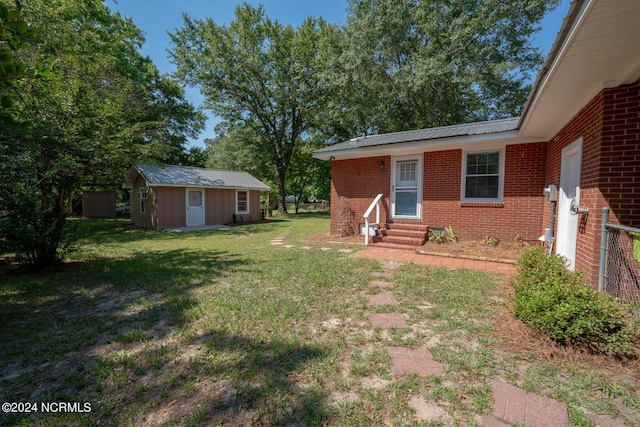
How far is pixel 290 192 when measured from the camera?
3447 centimetres

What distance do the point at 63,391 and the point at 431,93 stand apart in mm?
19540

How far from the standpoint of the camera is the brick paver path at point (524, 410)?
5.67ft

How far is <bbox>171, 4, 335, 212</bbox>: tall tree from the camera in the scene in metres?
20.1

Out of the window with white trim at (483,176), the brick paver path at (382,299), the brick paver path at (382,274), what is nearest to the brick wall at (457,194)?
the window with white trim at (483,176)

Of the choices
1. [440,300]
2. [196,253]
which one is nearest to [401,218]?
[440,300]

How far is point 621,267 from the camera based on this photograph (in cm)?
310

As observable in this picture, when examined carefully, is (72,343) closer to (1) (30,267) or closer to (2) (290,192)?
(1) (30,267)

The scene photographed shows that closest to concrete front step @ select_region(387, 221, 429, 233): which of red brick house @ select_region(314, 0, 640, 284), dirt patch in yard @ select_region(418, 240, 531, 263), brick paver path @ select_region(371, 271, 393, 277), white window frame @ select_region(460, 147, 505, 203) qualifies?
red brick house @ select_region(314, 0, 640, 284)

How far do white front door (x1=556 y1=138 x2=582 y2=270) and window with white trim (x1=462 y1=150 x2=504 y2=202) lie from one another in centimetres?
175

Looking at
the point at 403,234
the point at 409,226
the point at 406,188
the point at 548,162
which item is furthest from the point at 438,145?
the point at 403,234

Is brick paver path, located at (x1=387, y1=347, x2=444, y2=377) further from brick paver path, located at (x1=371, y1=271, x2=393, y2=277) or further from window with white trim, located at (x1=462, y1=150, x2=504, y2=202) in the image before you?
window with white trim, located at (x1=462, y1=150, x2=504, y2=202)

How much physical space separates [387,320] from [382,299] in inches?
25.1

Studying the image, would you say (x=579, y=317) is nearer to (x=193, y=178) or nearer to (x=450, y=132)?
(x=450, y=132)

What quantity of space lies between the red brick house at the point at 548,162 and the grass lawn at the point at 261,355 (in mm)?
1912
